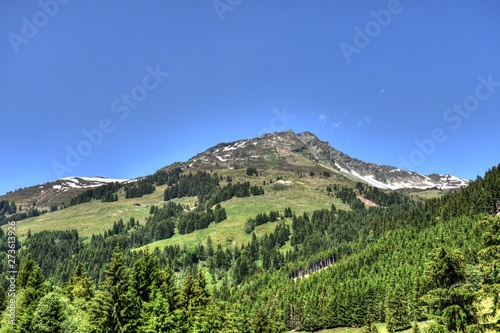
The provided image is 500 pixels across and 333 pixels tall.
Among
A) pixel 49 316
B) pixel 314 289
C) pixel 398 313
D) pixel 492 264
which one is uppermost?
pixel 492 264

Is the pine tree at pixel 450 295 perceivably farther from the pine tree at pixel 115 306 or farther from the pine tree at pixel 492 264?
the pine tree at pixel 115 306

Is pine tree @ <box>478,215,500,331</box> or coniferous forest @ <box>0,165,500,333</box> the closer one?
pine tree @ <box>478,215,500,331</box>

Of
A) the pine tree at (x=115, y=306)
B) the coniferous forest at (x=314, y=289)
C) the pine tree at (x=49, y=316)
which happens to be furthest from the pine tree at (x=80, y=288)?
the pine tree at (x=115, y=306)

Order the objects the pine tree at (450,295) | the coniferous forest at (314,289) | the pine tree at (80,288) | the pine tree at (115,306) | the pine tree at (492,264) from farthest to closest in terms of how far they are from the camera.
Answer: the pine tree at (80,288), the pine tree at (115,306), the coniferous forest at (314,289), the pine tree at (450,295), the pine tree at (492,264)

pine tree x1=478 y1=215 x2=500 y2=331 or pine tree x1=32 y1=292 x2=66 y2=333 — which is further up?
pine tree x1=478 y1=215 x2=500 y2=331

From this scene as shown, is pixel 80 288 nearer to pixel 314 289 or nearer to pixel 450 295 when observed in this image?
pixel 450 295

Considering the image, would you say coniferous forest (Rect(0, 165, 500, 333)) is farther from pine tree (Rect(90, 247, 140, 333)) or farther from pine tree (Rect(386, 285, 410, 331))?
pine tree (Rect(386, 285, 410, 331))

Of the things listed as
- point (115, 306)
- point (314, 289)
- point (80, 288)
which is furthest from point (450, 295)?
point (314, 289)

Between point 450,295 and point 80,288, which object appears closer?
point 450,295

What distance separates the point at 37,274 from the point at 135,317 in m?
34.2

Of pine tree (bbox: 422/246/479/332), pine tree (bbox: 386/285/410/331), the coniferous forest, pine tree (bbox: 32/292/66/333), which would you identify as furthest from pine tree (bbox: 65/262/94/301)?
pine tree (bbox: 386/285/410/331)

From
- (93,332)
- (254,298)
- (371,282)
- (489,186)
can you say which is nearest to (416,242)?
(371,282)

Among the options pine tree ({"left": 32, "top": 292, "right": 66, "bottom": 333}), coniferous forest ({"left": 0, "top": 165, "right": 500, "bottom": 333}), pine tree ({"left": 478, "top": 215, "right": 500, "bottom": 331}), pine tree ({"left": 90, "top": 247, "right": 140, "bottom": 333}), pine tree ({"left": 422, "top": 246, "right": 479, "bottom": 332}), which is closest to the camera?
pine tree ({"left": 478, "top": 215, "right": 500, "bottom": 331})

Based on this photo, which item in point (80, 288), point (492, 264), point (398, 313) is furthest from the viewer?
point (398, 313)
